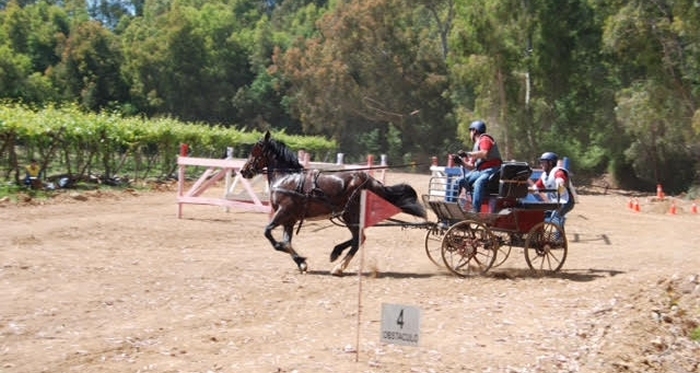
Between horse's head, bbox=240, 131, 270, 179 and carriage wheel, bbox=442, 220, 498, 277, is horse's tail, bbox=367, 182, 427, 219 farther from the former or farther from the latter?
horse's head, bbox=240, 131, 270, 179

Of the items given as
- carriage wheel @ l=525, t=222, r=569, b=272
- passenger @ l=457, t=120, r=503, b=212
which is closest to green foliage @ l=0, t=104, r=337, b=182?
passenger @ l=457, t=120, r=503, b=212

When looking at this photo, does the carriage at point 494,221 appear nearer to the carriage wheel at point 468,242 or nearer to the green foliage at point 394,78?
the carriage wheel at point 468,242

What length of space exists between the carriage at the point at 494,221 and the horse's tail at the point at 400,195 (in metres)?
0.25

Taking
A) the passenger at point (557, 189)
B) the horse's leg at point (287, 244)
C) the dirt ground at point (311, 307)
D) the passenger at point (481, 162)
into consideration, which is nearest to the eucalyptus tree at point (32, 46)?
the dirt ground at point (311, 307)

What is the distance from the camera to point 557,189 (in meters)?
11.9

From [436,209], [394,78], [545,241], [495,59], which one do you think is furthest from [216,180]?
[394,78]

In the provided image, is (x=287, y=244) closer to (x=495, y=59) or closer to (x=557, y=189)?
(x=557, y=189)

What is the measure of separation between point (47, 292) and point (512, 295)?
226 inches

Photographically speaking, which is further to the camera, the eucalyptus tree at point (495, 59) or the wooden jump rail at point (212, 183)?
the eucalyptus tree at point (495, 59)

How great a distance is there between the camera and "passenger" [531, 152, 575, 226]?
1205 cm

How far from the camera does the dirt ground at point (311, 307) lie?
6.96 m

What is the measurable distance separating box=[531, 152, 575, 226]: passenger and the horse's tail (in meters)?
1.81

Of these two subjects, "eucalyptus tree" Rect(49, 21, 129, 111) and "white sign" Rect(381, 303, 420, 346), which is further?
"eucalyptus tree" Rect(49, 21, 129, 111)

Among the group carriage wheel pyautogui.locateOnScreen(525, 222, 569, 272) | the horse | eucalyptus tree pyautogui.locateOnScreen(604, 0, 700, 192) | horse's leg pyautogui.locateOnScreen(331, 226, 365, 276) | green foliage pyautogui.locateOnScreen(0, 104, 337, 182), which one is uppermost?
eucalyptus tree pyautogui.locateOnScreen(604, 0, 700, 192)
